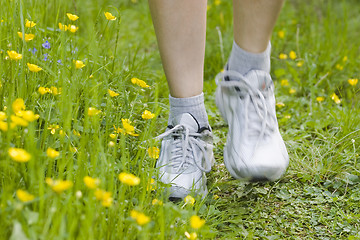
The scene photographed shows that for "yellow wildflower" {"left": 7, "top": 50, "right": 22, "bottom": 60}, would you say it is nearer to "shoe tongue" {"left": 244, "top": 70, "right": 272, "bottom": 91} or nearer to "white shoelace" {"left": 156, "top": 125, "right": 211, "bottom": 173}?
"white shoelace" {"left": 156, "top": 125, "right": 211, "bottom": 173}

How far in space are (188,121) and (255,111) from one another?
0.68 feet

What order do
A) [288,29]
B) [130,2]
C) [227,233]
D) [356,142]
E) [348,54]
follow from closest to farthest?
[227,233]
[356,142]
[348,54]
[288,29]
[130,2]

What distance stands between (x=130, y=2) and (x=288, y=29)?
1.10 m

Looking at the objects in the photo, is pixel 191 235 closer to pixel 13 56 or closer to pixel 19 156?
pixel 19 156

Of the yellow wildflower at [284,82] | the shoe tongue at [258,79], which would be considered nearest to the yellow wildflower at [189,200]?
the shoe tongue at [258,79]

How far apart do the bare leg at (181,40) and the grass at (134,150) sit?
83mm

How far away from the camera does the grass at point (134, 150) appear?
38.8 inches

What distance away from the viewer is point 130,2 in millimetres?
3189

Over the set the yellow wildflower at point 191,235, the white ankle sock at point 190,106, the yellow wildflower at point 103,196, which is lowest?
the yellow wildflower at point 191,235

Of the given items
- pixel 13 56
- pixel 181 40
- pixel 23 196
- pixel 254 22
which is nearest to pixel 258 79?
pixel 254 22

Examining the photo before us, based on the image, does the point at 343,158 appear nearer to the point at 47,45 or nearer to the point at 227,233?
the point at 227,233

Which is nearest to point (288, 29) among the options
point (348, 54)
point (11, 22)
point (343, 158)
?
point (348, 54)

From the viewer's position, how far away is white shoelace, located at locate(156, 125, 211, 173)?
1.39 metres

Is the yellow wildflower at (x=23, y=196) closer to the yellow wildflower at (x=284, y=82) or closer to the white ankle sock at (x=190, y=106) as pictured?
the white ankle sock at (x=190, y=106)
